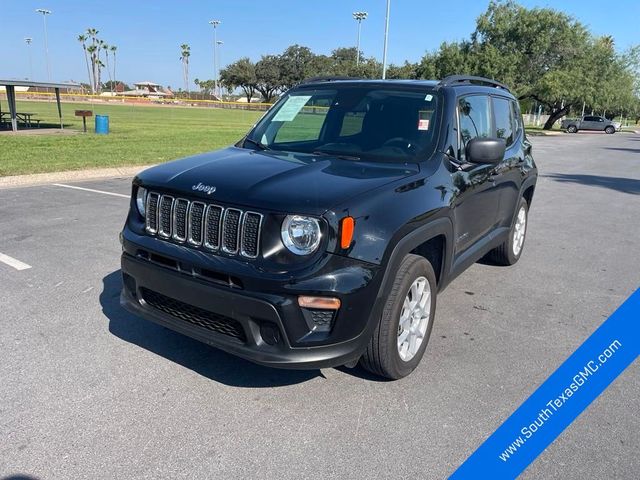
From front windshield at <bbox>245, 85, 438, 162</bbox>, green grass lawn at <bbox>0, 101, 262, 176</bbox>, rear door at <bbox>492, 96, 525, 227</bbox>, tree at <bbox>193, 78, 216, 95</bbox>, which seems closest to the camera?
front windshield at <bbox>245, 85, 438, 162</bbox>

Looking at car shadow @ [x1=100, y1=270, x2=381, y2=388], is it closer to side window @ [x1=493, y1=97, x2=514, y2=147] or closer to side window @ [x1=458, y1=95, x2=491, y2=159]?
side window @ [x1=458, y1=95, x2=491, y2=159]

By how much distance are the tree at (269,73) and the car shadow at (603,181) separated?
8933 cm

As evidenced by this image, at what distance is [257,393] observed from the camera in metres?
3.22

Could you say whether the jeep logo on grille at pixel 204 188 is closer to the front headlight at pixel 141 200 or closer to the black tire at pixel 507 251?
the front headlight at pixel 141 200

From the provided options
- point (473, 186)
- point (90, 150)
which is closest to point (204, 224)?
point (473, 186)

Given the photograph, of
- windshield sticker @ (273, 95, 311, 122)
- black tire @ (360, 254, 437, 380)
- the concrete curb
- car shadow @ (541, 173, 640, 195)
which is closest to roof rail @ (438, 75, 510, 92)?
windshield sticker @ (273, 95, 311, 122)

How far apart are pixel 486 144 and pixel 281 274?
1825 millimetres

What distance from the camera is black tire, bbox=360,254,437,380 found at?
9.95 feet

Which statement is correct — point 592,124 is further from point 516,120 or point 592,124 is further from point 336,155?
point 336,155

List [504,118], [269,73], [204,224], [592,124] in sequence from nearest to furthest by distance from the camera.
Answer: [204,224]
[504,118]
[592,124]
[269,73]

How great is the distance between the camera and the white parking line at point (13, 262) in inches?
207

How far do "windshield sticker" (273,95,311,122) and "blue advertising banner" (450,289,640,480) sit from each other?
10.9 ft

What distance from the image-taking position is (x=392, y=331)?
10.1ft

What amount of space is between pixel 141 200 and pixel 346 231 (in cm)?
150
